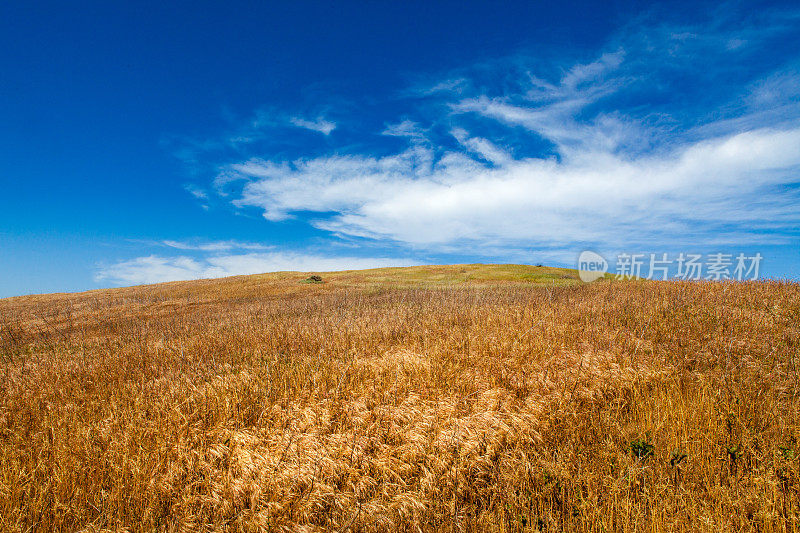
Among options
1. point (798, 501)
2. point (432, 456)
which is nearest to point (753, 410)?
point (798, 501)

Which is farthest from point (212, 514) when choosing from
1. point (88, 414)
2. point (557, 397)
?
point (557, 397)

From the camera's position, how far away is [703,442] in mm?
3850

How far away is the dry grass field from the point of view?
322cm

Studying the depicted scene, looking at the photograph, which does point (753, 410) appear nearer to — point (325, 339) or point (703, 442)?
point (703, 442)

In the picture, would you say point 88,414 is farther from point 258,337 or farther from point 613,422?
point 613,422

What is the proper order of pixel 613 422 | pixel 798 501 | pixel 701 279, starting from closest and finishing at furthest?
pixel 798 501
pixel 613 422
pixel 701 279

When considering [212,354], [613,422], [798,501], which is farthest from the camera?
[212,354]

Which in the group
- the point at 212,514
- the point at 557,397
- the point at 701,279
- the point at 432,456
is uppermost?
the point at 701,279

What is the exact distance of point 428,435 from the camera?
432 cm

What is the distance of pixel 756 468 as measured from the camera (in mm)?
3365

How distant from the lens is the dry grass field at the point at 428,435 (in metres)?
3.22

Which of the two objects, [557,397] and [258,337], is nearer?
[557,397]

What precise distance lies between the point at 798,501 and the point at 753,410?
1.77 metres

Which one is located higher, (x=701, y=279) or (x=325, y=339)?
(x=701, y=279)
